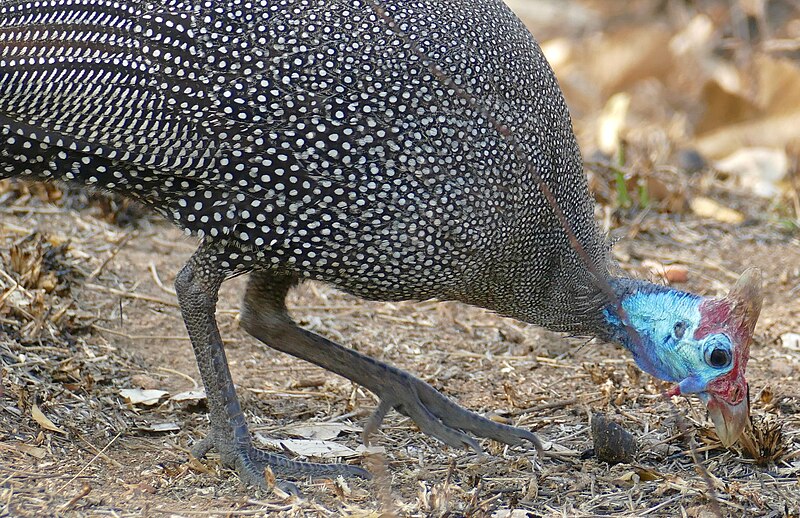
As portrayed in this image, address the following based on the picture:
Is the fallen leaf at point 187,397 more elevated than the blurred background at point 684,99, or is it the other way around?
the blurred background at point 684,99

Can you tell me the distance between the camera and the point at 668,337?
10.9 feet

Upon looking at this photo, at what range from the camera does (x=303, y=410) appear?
3691 mm

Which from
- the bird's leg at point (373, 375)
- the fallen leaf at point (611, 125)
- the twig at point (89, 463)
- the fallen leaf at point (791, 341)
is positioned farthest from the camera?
the fallen leaf at point (611, 125)

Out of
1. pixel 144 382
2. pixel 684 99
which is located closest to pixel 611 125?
pixel 684 99

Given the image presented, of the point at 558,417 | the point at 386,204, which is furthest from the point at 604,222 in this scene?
the point at 386,204

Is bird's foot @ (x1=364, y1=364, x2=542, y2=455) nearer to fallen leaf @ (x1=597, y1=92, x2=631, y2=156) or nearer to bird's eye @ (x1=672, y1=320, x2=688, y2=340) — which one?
bird's eye @ (x1=672, y1=320, x2=688, y2=340)

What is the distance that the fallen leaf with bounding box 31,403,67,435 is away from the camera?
10.5 feet

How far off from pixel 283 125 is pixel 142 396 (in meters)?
1.21

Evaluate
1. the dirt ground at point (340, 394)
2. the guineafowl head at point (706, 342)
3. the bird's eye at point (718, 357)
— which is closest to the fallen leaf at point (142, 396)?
the dirt ground at point (340, 394)

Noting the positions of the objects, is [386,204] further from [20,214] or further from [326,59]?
[20,214]

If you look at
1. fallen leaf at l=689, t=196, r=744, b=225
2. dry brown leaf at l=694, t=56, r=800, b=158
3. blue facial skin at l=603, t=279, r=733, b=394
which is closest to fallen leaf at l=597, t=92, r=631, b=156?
dry brown leaf at l=694, t=56, r=800, b=158

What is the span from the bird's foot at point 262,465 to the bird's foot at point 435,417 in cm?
26

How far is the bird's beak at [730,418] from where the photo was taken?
3143mm

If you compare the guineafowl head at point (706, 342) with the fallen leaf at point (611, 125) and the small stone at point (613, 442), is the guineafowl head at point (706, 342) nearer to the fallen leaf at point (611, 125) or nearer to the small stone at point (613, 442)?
the small stone at point (613, 442)
